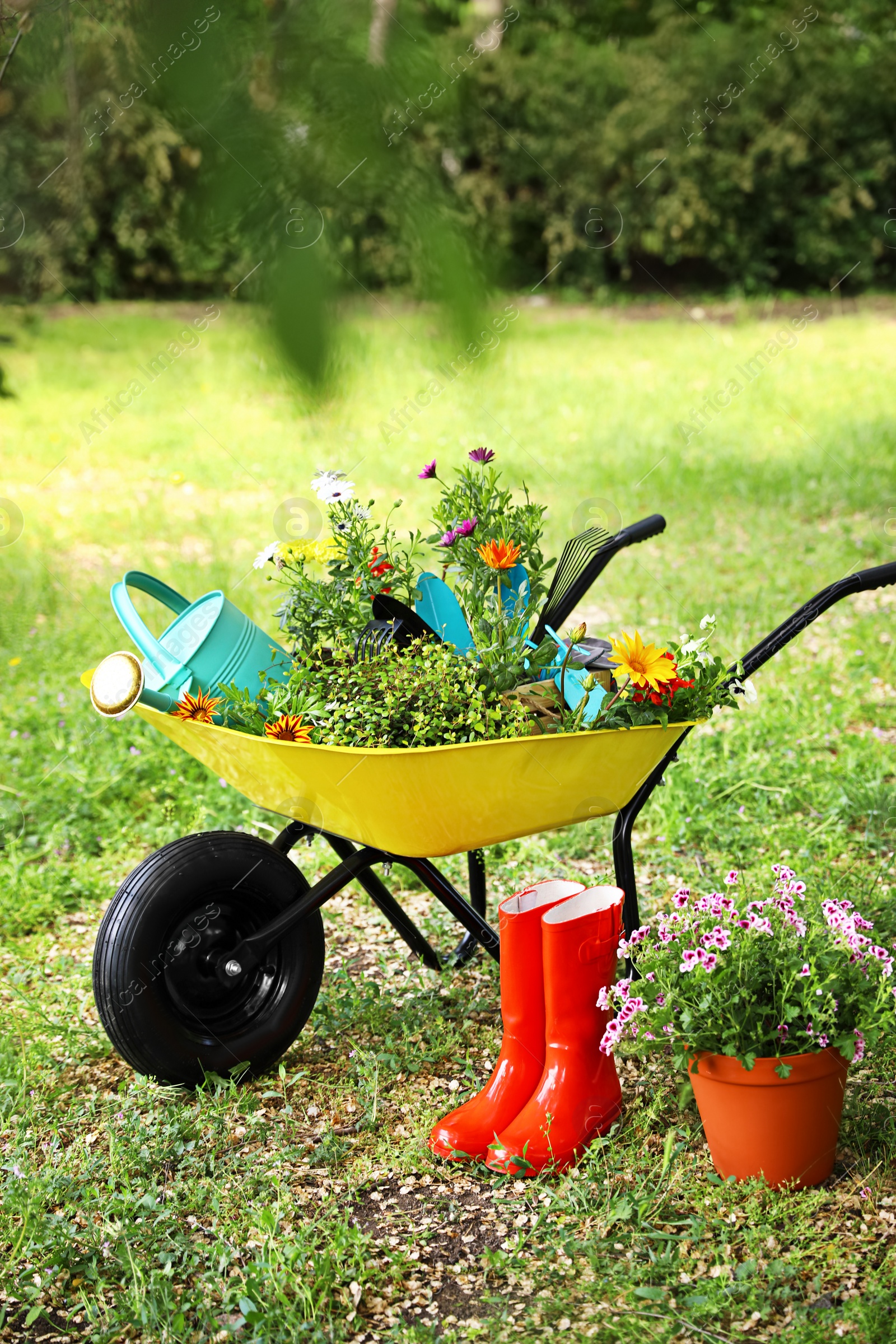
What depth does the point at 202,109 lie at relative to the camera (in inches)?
32.1

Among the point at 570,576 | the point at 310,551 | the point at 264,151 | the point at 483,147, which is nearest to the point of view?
the point at 264,151

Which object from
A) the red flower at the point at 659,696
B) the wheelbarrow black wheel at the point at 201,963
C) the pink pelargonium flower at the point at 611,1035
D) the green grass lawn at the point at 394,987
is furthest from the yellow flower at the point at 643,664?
the wheelbarrow black wheel at the point at 201,963

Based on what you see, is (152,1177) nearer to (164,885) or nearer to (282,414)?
(164,885)

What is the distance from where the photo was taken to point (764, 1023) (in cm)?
196

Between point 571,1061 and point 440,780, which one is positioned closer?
point 440,780

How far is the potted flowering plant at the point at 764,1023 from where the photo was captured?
76.0 inches

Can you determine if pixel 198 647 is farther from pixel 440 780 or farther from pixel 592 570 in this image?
pixel 592 570

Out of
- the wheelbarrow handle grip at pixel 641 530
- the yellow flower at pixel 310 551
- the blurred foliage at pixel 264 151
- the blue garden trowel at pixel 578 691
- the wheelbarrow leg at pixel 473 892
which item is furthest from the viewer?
the wheelbarrow leg at pixel 473 892

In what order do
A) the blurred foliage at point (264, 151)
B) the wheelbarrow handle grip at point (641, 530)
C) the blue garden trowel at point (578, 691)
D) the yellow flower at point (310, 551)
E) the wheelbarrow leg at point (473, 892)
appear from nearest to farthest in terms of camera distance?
the blurred foliage at point (264, 151), the blue garden trowel at point (578, 691), the yellow flower at point (310, 551), the wheelbarrow handle grip at point (641, 530), the wheelbarrow leg at point (473, 892)

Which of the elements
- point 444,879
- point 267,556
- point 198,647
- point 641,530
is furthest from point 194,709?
point 641,530

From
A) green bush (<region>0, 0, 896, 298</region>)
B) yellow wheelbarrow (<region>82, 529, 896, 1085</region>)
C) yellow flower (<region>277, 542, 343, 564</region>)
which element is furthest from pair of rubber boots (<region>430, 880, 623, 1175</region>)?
green bush (<region>0, 0, 896, 298</region>)

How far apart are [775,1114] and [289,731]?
41.3 inches

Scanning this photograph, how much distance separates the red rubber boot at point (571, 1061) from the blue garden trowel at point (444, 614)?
1.85 feet

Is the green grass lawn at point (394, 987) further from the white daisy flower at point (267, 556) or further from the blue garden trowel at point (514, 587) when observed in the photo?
the white daisy flower at point (267, 556)
